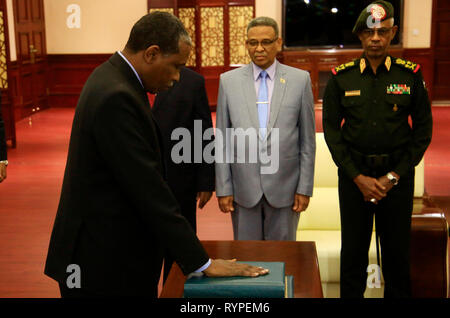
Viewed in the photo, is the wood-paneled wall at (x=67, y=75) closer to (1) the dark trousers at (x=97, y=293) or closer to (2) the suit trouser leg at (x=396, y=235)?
(2) the suit trouser leg at (x=396, y=235)

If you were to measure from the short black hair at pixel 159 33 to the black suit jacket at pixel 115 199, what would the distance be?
96 mm

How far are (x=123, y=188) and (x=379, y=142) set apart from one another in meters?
1.58

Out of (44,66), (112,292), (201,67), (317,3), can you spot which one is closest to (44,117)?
(44,66)

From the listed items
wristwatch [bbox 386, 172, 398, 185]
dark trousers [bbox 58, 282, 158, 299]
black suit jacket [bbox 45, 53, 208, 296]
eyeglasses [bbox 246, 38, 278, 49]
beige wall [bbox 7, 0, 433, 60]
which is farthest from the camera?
beige wall [bbox 7, 0, 433, 60]

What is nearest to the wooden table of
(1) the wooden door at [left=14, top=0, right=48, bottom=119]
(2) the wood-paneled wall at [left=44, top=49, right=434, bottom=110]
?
(1) the wooden door at [left=14, top=0, right=48, bottom=119]

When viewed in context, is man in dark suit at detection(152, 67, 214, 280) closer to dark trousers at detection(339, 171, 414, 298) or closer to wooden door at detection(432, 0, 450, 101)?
dark trousers at detection(339, 171, 414, 298)

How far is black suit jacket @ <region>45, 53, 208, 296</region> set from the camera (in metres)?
1.74

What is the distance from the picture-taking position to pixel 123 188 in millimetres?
1778

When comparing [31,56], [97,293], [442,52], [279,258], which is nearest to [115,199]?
[97,293]

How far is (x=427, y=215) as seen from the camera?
324 centimetres

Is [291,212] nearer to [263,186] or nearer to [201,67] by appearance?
[263,186]

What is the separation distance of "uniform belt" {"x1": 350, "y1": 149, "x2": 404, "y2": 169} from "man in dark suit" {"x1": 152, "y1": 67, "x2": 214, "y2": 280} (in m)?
0.78

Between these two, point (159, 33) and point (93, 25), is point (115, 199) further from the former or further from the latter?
point (93, 25)

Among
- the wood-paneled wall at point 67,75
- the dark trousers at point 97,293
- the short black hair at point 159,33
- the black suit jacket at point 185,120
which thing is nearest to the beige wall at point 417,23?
the wood-paneled wall at point 67,75
